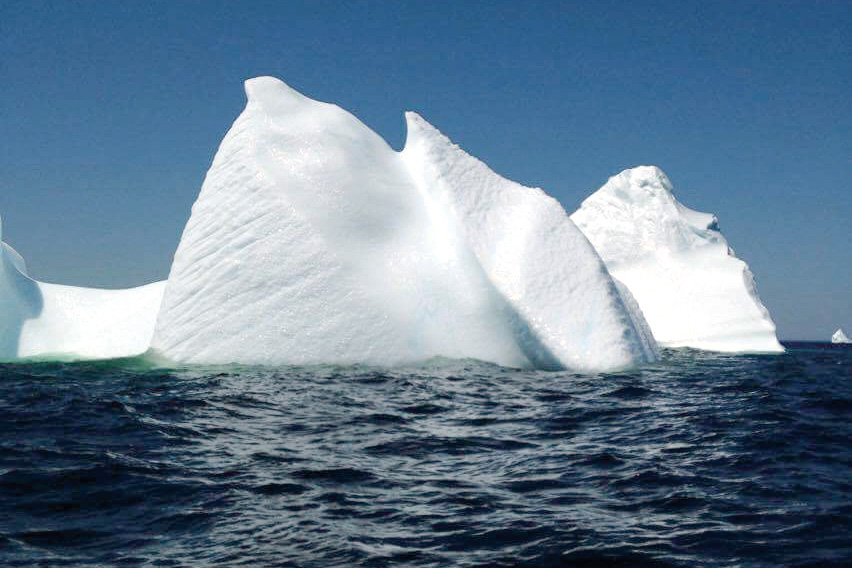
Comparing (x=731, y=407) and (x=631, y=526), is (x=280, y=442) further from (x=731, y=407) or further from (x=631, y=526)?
(x=731, y=407)

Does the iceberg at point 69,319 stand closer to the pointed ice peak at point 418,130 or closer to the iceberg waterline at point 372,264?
the iceberg waterline at point 372,264

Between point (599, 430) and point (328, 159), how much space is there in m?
8.86

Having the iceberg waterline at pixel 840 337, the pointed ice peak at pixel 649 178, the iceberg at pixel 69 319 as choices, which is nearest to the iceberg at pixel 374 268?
the iceberg at pixel 69 319

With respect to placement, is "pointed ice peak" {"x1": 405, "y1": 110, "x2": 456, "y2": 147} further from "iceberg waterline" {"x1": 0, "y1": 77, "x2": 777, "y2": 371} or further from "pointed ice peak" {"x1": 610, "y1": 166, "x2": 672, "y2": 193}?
"pointed ice peak" {"x1": 610, "y1": 166, "x2": 672, "y2": 193}

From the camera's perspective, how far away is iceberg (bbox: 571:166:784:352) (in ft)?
81.6

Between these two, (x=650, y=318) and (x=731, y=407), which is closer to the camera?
(x=731, y=407)

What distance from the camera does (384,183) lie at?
1435 centimetres

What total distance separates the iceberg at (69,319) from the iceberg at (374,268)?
4.34 meters

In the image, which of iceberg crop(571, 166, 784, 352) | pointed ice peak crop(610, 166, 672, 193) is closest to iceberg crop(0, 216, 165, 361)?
iceberg crop(571, 166, 784, 352)

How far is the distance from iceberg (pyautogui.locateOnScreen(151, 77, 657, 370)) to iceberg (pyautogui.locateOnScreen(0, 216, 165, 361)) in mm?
4336

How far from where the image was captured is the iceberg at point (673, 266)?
24875mm

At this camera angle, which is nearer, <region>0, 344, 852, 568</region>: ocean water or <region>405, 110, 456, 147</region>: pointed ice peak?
<region>0, 344, 852, 568</region>: ocean water

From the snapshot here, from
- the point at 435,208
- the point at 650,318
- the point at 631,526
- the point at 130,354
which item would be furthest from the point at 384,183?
the point at 650,318

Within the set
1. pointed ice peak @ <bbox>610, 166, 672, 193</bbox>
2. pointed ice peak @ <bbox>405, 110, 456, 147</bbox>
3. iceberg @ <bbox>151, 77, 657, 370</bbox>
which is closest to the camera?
iceberg @ <bbox>151, 77, 657, 370</bbox>
